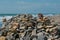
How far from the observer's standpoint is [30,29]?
12.8 feet

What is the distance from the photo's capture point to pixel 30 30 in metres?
3.89

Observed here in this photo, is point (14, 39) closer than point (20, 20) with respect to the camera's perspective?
Yes

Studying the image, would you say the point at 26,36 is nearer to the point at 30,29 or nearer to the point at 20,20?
the point at 30,29

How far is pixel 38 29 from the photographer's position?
3.99 m

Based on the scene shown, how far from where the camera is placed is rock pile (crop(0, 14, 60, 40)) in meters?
3.81

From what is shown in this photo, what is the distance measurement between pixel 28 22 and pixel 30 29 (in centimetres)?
33

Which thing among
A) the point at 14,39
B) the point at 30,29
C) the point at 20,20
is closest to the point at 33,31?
the point at 30,29

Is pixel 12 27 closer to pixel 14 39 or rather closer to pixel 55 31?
pixel 14 39

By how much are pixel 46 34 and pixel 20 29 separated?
0.50 meters

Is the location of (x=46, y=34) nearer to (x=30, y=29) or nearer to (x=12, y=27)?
(x=30, y=29)

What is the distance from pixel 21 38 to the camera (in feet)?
12.6

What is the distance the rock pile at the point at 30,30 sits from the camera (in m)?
3.81

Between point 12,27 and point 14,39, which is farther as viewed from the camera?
point 12,27

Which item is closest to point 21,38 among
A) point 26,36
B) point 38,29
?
point 26,36
